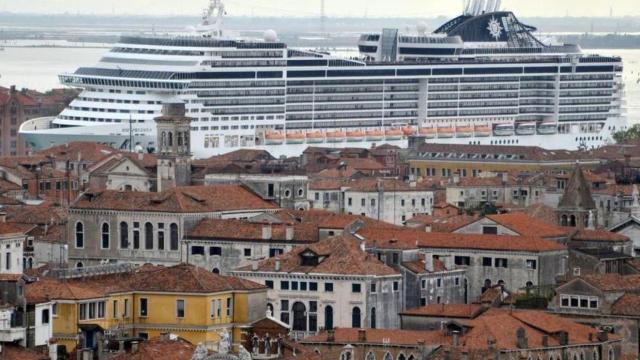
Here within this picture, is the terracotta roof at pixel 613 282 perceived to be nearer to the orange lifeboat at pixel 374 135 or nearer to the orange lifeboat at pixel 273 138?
the orange lifeboat at pixel 273 138

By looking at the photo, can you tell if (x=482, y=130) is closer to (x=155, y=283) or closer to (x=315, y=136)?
(x=315, y=136)

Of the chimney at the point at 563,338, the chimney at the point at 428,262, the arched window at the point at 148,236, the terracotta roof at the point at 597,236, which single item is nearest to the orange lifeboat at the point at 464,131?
the terracotta roof at the point at 597,236

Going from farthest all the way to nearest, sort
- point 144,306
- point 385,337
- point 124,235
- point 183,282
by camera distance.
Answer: point 124,235, point 183,282, point 144,306, point 385,337

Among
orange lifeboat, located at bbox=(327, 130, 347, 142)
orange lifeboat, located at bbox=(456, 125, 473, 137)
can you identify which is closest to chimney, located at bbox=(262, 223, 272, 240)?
orange lifeboat, located at bbox=(327, 130, 347, 142)

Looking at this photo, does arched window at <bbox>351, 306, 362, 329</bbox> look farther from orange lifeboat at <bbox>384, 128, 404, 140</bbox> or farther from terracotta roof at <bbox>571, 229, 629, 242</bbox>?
orange lifeboat at <bbox>384, 128, 404, 140</bbox>

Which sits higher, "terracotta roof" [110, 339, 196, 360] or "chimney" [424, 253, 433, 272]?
"chimney" [424, 253, 433, 272]

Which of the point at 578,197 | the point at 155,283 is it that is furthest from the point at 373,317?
the point at 578,197

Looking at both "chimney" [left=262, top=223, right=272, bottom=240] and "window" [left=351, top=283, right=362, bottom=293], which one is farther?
"chimney" [left=262, top=223, right=272, bottom=240]
